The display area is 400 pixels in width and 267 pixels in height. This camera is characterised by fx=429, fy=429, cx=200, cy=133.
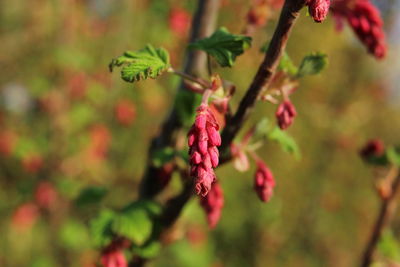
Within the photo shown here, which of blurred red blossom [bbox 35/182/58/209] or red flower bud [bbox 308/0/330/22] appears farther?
blurred red blossom [bbox 35/182/58/209]

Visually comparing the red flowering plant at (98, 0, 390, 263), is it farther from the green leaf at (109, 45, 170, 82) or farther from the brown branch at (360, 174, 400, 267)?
the brown branch at (360, 174, 400, 267)

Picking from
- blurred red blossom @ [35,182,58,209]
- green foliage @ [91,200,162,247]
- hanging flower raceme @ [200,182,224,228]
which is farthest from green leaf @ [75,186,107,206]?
blurred red blossom @ [35,182,58,209]

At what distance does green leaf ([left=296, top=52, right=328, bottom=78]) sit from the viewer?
42.5 inches

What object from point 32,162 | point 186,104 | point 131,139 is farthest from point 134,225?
point 131,139

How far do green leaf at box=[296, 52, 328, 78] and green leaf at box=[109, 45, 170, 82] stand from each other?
347 millimetres

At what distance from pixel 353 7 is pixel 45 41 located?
4.54 metres

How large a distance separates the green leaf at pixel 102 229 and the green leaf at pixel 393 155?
1.02m

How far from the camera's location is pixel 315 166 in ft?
22.7

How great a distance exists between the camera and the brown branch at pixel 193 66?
4.44 feet

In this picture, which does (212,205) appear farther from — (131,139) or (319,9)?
(131,139)

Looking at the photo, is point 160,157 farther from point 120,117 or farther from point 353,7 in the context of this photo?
point 120,117

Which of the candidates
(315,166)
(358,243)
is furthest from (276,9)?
(358,243)

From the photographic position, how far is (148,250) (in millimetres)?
1317

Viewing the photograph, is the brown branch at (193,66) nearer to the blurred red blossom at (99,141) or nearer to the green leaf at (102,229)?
the green leaf at (102,229)
